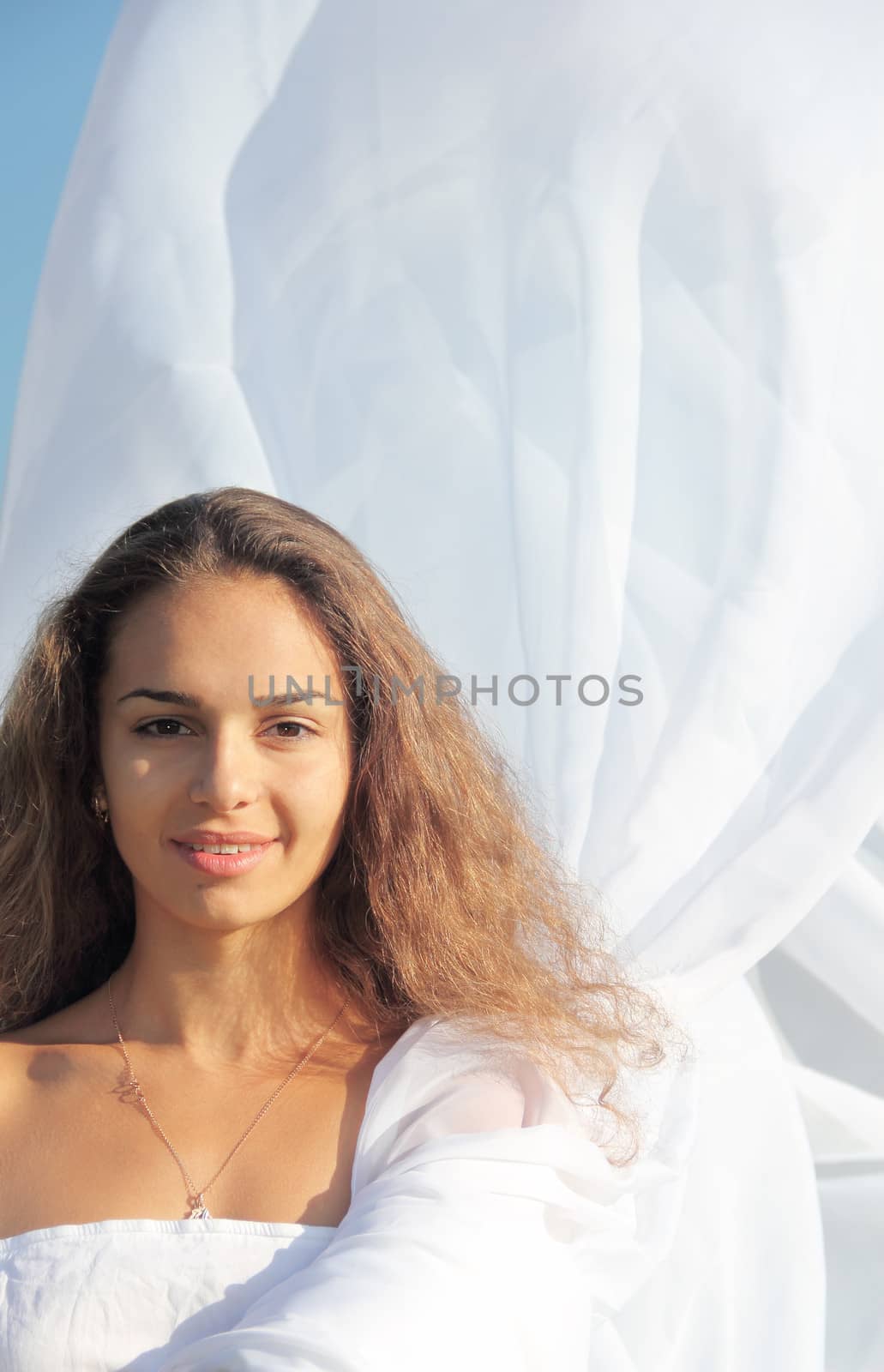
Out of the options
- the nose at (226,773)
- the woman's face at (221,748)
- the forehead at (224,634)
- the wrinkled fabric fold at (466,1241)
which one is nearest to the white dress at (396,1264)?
the wrinkled fabric fold at (466,1241)

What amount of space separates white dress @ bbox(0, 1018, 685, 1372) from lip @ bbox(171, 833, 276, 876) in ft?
1.10

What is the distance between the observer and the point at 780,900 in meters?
2.26

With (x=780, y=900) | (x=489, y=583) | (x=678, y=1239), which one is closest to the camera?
(x=678, y=1239)

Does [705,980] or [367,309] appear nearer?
[705,980]

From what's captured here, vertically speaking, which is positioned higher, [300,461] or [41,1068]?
[300,461]

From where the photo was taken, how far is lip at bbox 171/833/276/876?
1773mm

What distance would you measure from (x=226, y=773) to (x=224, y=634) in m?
Result: 0.19

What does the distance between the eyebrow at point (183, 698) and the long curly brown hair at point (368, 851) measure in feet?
0.44

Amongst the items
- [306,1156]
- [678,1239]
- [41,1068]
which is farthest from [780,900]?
[41,1068]

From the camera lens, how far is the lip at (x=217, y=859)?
177 centimetres

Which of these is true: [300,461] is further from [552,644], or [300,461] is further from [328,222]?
[552,644]

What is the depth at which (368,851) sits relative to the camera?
78.7 inches

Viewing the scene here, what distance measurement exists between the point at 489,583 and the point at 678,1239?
1.10m

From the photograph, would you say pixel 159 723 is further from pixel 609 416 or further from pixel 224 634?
pixel 609 416
